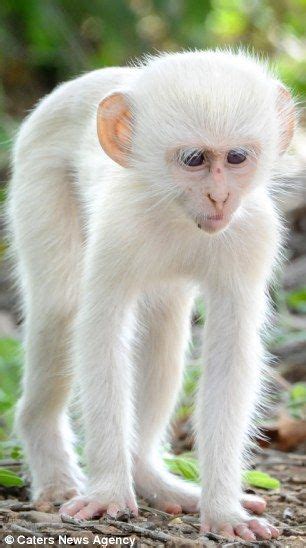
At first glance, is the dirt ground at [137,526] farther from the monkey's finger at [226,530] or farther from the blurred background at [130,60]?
the blurred background at [130,60]

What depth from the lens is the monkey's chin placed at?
5.29 metres

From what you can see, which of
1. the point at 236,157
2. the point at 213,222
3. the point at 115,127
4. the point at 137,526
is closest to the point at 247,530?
the point at 137,526

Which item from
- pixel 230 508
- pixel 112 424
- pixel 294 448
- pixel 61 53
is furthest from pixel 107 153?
pixel 61 53

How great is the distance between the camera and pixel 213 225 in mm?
5297

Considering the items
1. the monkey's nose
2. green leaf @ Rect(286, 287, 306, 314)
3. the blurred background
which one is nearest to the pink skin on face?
the monkey's nose

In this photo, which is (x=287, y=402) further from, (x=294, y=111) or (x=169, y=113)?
(x=169, y=113)

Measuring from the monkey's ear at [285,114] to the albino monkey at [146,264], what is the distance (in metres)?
0.01

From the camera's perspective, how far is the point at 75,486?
20.8 ft

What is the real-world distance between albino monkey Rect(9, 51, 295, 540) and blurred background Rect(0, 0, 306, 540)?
0.66m

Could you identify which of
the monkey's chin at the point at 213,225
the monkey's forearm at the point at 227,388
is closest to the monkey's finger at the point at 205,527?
the monkey's forearm at the point at 227,388

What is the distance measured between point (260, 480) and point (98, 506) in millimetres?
1467

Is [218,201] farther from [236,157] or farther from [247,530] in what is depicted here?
[247,530]

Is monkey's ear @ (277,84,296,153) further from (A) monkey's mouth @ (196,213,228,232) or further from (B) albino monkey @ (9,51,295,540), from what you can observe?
(A) monkey's mouth @ (196,213,228,232)

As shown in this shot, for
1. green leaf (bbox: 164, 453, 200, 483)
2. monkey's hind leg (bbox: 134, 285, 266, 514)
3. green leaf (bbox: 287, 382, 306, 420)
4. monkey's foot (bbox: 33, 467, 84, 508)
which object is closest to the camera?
monkey's foot (bbox: 33, 467, 84, 508)
